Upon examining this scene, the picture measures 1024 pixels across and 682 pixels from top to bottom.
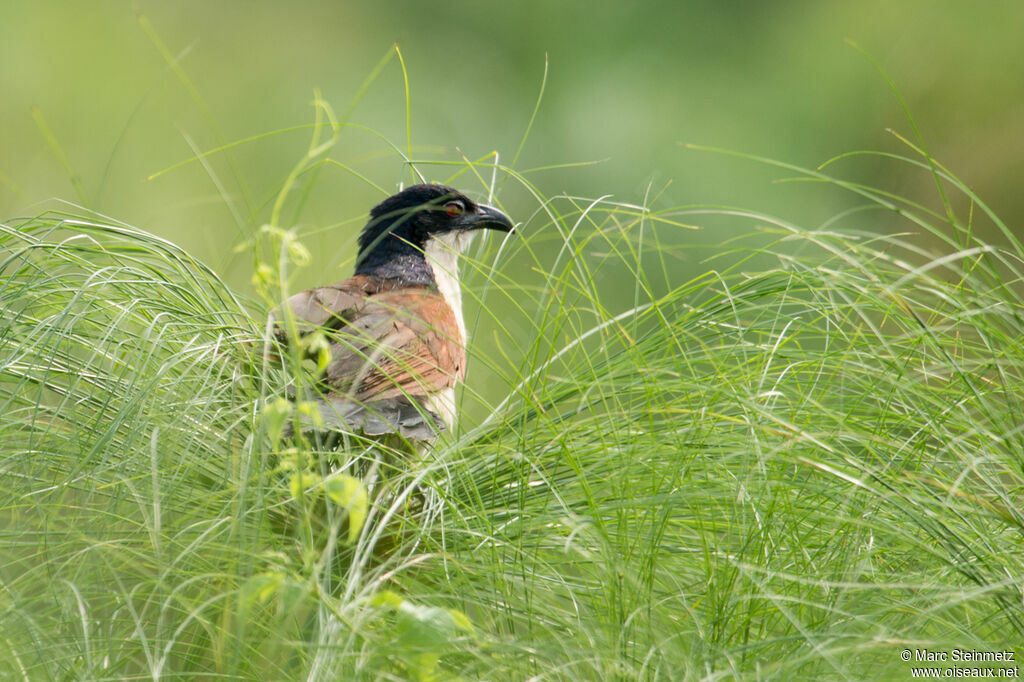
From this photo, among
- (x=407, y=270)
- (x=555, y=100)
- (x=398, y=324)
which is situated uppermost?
(x=555, y=100)

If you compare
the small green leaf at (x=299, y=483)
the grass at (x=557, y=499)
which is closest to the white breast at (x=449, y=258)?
the grass at (x=557, y=499)

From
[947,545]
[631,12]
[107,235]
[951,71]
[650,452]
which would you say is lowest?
[947,545]

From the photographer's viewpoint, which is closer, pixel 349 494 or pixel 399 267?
pixel 349 494

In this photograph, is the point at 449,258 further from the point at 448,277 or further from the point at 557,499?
the point at 557,499

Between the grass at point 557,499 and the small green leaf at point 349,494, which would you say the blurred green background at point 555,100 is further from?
the small green leaf at point 349,494

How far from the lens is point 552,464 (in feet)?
4.44

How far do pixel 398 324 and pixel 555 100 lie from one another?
2.95 m

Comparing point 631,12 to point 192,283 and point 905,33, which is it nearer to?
point 905,33

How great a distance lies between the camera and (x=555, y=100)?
15.0 feet

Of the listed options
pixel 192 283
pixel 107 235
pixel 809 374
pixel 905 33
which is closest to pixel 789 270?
pixel 809 374

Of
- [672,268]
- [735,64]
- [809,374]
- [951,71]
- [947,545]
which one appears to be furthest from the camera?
[735,64]

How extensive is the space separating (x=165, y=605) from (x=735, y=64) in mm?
4551

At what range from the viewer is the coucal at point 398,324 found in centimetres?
135

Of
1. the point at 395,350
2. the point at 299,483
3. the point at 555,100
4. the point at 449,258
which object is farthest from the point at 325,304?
the point at 555,100
